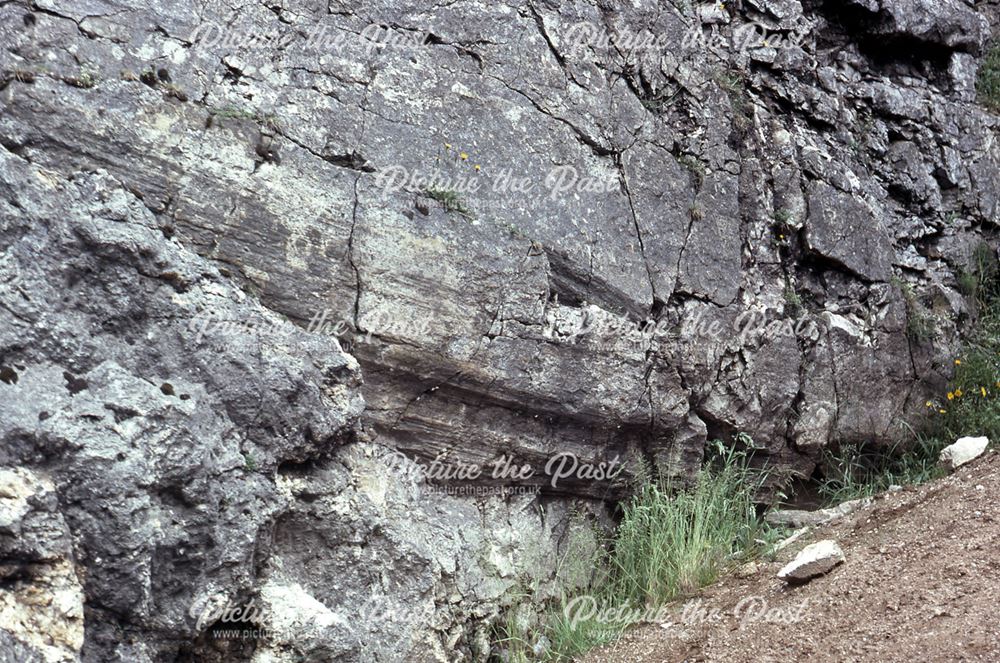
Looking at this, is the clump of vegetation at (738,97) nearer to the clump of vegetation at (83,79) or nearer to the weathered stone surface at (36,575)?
the clump of vegetation at (83,79)

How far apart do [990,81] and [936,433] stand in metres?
3.35

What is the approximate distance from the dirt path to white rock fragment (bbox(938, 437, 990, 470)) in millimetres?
466

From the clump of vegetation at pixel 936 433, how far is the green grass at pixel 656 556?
86 centimetres

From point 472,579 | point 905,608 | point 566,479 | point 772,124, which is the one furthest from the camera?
point 772,124

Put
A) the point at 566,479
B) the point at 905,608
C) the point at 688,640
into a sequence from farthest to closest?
1. the point at 566,479
2. the point at 688,640
3. the point at 905,608

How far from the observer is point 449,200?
16.6ft

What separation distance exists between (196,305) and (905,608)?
3.33m

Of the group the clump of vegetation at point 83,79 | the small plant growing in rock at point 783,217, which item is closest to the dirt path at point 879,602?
the small plant growing in rock at point 783,217

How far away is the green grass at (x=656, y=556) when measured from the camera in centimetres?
500

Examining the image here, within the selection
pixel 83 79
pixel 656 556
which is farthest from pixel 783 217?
pixel 83 79

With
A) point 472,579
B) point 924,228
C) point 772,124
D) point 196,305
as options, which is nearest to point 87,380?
point 196,305

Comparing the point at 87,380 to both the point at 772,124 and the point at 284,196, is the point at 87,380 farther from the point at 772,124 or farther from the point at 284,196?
the point at 772,124

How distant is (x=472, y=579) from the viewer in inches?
197

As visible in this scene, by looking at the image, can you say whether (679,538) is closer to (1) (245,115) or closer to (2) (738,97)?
(2) (738,97)
